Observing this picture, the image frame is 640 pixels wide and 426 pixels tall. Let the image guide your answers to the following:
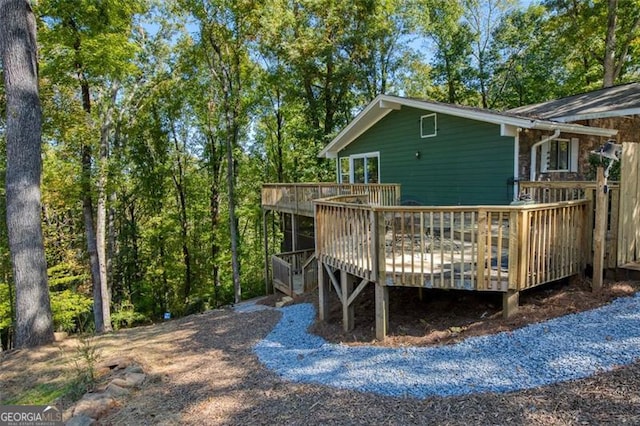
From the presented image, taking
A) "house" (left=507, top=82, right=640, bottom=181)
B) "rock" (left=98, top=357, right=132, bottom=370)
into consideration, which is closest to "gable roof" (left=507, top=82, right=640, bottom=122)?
"house" (left=507, top=82, right=640, bottom=181)

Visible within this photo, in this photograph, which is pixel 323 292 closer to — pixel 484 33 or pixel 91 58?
pixel 91 58

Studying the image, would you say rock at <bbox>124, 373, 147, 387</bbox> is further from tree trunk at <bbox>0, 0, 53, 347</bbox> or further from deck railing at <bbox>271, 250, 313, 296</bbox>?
deck railing at <bbox>271, 250, 313, 296</bbox>

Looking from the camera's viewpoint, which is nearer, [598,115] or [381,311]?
[381,311]

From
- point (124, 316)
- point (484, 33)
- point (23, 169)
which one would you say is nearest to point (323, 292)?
point (23, 169)

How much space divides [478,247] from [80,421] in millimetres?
4480

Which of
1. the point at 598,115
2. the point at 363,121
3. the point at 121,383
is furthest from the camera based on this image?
the point at 363,121

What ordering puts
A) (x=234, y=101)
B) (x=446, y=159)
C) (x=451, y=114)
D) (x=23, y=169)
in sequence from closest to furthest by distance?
(x=23, y=169), (x=451, y=114), (x=446, y=159), (x=234, y=101)

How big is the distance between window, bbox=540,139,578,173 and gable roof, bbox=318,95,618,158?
0.46m

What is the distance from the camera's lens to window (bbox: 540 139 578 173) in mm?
8602

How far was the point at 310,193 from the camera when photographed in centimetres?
1205

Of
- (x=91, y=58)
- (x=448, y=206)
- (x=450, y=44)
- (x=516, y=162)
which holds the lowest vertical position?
(x=448, y=206)

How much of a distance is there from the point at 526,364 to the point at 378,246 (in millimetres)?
2080

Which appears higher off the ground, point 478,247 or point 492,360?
point 478,247

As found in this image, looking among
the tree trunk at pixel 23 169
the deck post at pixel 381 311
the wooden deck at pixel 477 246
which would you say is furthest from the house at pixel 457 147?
the tree trunk at pixel 23 169
